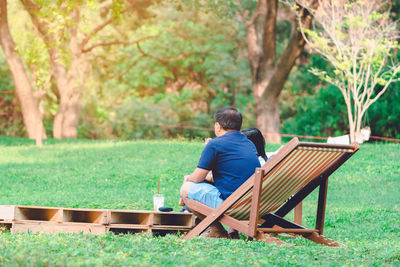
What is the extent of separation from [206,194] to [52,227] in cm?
168

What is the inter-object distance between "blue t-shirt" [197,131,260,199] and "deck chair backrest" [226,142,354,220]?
1.12 ft

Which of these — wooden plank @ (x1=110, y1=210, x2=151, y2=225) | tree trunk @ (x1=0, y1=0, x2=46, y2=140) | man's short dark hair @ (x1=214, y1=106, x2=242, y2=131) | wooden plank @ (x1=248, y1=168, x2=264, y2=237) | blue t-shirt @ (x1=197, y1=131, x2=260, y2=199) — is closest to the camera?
wooden plank @ (x1=248, y1=168, x2=264, y2=237)

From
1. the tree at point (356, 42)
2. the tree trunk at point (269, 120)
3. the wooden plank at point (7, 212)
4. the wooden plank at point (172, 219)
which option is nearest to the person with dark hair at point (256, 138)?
the wooden plank at point (172, 219)

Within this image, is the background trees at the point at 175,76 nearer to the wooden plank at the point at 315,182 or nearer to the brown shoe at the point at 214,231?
the wooden plank at the point at 315,182

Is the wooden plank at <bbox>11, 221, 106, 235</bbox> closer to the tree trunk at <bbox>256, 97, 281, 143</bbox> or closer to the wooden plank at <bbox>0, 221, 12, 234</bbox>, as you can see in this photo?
the wooden plank at <bbox>0, 221, 12, 234</bbox>

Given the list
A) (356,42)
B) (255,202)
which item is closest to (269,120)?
(356,42)

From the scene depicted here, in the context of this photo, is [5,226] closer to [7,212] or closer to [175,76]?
[7,212]

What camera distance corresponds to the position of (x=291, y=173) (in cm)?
645

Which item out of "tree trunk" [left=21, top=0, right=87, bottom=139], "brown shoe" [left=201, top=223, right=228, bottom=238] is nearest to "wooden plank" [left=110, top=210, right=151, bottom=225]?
"brown shoe" [left=201, top=223, right=228, bottom=238]

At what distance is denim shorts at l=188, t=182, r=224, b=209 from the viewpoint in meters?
6.74

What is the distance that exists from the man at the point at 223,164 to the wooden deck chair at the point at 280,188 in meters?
0.15

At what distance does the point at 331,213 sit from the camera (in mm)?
10219

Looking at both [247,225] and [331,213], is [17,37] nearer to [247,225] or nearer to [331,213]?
[331,213]

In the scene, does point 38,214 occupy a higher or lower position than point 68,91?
lower
